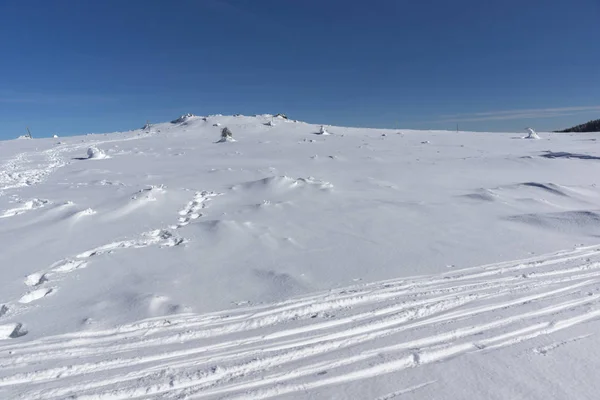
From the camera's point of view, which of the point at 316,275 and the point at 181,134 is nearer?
the point at 316,275

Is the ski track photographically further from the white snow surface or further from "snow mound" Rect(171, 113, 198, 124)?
"snow mound" Rect(171, 113, 198, 124)

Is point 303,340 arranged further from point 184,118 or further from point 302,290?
point 184,118

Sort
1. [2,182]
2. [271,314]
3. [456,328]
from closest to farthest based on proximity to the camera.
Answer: [456,328], [271,314], [2,182]

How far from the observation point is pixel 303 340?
3.39m

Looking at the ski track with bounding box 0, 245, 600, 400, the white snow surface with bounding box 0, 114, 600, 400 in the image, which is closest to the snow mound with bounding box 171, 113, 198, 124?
the white snow surface with bounding box 0, 114, 600, 400

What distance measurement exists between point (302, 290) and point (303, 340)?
108 cm

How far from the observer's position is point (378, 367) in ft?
9.70

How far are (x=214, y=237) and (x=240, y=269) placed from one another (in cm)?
142

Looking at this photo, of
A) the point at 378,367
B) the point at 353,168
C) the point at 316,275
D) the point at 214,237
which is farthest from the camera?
the point at 353,168

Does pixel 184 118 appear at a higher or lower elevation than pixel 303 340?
higher

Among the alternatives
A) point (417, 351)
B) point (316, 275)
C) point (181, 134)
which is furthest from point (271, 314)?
point (181, 134)

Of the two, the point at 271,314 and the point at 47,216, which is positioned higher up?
the point at 47,216

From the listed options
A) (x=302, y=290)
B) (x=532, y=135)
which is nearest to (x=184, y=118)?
(x=532, y=135)

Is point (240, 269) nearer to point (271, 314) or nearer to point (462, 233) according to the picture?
point (271, 314)
